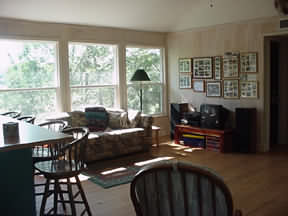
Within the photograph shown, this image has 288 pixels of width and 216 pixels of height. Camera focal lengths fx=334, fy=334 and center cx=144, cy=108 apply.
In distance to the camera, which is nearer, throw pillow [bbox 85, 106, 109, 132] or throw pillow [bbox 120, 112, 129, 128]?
throw pillow [bbox 85, 106, 109, 132]

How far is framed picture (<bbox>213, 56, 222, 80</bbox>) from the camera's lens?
21.5 feet

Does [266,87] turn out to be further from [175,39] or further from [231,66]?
[175,39]

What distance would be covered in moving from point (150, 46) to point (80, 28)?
1.72m

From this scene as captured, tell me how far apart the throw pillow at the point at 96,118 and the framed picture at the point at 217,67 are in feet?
7.67

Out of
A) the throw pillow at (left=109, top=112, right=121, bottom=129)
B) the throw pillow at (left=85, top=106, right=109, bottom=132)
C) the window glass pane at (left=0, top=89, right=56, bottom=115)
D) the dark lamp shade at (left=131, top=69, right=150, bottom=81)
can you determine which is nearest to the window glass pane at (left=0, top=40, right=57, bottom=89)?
the window glass pane at (left=0, top=89, right=56, bottom=115)

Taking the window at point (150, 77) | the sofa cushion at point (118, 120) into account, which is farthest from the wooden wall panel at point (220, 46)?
the sofa cushion at point (118, 120)

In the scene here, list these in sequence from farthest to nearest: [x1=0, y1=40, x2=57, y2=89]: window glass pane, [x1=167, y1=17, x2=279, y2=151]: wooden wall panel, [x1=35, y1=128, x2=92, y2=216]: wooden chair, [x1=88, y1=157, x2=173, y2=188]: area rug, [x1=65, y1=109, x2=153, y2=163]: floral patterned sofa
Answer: [x1=167, y1=17, x2=279, y2=151]: wooden wall panel, [x1=0, y1=40, x2=57, y2=89]: window glass pane, [x1=65, y1=109, x2=153, y2=163]: floral patterned sofa, [x1=88, y1=157, x2=173, y2=188]: area rug, [x1=35, y1=128, x2=92, y2=216]: wooden chair

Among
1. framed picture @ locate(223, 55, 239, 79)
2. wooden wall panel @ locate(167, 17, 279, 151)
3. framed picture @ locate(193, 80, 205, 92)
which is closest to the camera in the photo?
wooden wall panel @ locate(167, 17, 279, 151)

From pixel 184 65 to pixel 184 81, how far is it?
13.6 inches

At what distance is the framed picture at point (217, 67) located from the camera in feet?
21.5

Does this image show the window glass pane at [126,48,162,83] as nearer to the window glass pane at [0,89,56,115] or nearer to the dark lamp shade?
the dark lamp shade

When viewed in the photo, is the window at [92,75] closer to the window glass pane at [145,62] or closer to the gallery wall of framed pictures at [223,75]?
the window glass pane at [145,62]

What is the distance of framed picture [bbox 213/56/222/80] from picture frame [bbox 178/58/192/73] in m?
0.64

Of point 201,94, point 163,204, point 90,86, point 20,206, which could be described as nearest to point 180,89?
point 201,94
